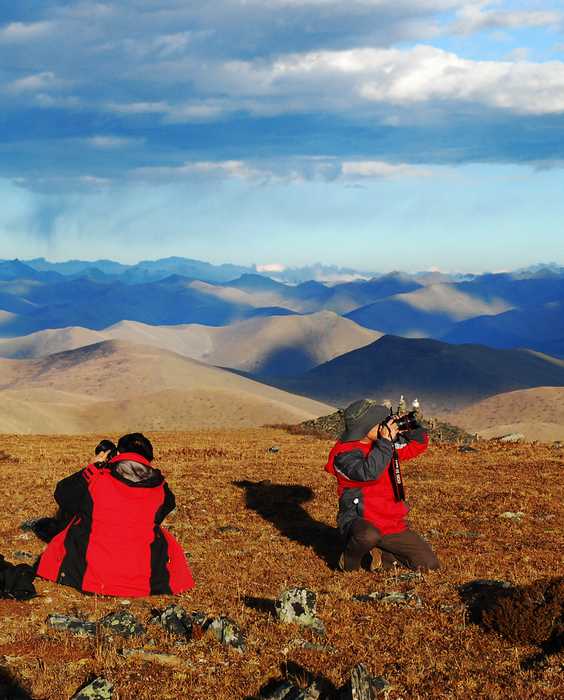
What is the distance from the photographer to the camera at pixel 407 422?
12992 mm

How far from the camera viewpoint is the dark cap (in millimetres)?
12758

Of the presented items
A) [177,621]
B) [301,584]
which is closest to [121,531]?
[177,621]

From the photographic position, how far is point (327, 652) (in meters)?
8.80

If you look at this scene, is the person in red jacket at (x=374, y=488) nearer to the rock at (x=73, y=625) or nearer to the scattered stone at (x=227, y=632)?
the scattered stone at (x=227, y=632)

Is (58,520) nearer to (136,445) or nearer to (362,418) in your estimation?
(136,445)

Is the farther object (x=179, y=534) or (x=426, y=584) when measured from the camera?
(x=179, y=534)

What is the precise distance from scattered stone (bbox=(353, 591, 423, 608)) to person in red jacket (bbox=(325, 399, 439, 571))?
159cm

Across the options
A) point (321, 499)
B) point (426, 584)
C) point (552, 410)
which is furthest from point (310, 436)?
point (552, 410)

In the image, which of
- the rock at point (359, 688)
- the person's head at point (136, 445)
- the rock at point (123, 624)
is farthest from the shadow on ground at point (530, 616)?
the person's head at point (136, 445)

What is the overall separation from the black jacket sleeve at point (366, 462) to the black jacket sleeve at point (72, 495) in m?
4.06

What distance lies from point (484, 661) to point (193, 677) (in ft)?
10.1

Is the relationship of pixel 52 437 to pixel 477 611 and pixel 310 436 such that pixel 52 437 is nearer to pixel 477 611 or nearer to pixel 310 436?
pixel 310 436

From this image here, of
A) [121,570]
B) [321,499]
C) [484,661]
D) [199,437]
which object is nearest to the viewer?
[484,661]

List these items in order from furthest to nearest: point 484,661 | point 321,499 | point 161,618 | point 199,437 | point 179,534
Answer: point 199,437
point 321,499
point 179,534
point 161,618
point 484,661
